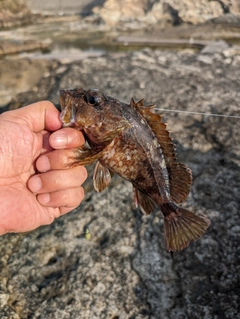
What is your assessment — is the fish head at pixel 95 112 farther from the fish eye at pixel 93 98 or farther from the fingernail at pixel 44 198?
the fingernail at pixel 44 198

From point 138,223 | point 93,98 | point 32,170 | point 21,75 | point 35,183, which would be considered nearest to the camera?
point 93,98

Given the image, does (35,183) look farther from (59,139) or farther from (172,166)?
(172,166)

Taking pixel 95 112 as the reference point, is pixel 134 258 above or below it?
below

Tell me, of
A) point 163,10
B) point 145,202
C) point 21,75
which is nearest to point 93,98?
point 145,202

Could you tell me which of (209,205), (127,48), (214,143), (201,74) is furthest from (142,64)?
(209,205)

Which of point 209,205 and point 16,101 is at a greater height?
point 16,101

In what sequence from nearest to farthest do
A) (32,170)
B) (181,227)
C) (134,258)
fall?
1. (181,227)
2. (32,170)
3. (134,258)

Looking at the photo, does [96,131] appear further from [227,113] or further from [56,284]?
[227,113]

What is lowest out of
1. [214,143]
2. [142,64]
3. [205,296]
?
[205,296]

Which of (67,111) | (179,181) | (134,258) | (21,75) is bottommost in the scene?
(134,258)
